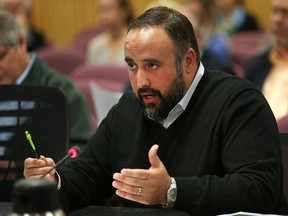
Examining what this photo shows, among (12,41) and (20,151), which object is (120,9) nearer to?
(12,41)

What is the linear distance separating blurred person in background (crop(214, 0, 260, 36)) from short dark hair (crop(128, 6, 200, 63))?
578 centimetres

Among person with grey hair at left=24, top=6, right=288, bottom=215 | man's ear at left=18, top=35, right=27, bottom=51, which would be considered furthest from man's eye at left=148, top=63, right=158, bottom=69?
man's ear at left=18, top=35, right=27, bottom=51

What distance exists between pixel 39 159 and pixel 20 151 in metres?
0.53

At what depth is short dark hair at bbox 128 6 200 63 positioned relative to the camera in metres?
2.41

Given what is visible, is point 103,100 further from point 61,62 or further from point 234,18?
point 234,18

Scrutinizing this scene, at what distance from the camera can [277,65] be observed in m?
4.58

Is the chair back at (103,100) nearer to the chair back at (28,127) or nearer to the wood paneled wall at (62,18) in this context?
the chair back at (28,127)

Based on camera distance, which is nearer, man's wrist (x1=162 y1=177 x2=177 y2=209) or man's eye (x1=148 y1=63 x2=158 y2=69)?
man's wrist (x1=162 y1=177 x2=177 y2=209)

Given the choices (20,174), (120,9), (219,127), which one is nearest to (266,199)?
(219,127)

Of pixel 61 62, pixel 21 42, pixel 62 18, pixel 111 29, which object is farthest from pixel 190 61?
pixel 62 18

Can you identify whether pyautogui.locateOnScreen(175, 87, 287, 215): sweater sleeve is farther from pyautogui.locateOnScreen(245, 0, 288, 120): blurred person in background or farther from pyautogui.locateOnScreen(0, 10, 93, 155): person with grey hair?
pyautogui.locateOnScreen(245, 0, 288, 120): blurred person in background

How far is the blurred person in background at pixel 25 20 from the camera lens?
717cm

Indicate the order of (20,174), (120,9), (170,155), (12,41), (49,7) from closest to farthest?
(170,155) → (20,174) → (12,41) → (120,9) → (49,7)

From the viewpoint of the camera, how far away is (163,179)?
85.7 inches
